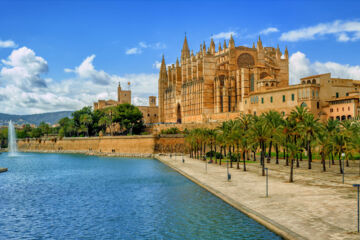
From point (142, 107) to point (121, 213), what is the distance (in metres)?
92.2

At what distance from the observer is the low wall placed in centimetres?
6500

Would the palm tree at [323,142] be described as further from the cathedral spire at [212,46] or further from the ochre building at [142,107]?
the ochre building at [142,107]

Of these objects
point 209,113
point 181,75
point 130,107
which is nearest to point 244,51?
point 209,113

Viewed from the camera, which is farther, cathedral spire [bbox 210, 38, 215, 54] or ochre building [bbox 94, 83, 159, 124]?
ochre building [bbox 94, 83, 159, 124]

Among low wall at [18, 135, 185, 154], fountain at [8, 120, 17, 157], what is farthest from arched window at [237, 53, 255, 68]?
fountain at [8, 120, 17, 157]

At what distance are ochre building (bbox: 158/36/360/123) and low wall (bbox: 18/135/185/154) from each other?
10.9m

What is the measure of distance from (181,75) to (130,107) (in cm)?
1672

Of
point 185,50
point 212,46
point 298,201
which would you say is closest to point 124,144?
point 212,46

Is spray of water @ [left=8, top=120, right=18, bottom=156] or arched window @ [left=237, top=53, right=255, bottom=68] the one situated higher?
arched window @ [left=237, top=53, right=255, bottom=68]

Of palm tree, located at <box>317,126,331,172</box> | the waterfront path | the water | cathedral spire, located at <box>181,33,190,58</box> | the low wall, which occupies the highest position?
cathedral spire, located at <box>181,33,190,58</box>

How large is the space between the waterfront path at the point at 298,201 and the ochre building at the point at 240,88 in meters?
21.4

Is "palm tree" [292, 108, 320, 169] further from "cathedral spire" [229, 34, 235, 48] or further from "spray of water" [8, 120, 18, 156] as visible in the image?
"spray of water" [8, 120, 18, 156]

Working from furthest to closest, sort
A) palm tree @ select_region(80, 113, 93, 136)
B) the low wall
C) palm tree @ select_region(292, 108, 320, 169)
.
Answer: palm tree @ select_region(80, 113, 93, 136)
the low wall
palm tree @ select_region(292, 108, 320, 169)

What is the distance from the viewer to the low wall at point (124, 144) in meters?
65.0
